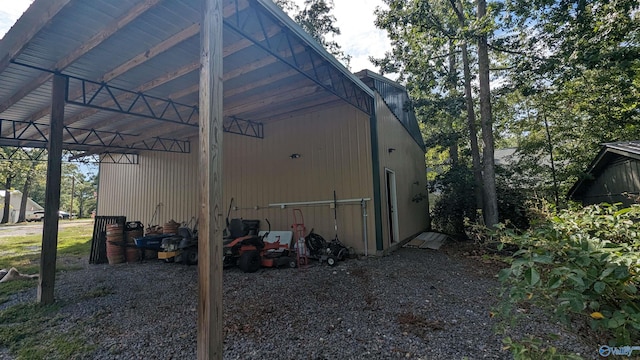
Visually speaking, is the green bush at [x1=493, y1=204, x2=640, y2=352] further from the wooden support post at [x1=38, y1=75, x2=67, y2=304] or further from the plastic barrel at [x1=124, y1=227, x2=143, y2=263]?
the plastic barrel at [x1=124, y1=227, x2=143, y2=263]

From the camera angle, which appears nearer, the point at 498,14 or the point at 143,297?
the point at 143,297

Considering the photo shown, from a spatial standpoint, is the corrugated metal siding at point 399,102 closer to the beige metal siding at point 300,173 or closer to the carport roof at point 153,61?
the carport roof at point 153,61

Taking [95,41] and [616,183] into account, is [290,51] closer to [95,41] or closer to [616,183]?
[95,41]

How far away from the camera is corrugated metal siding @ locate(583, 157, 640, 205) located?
6.36 metres

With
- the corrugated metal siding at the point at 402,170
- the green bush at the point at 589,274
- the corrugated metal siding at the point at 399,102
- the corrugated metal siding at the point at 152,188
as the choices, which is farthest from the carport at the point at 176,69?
the corrugated metal siding at the point at 152,188

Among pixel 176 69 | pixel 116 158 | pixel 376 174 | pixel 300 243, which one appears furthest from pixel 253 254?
pixel 116 158

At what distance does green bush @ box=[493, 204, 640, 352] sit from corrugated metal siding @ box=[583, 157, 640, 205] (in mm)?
6739

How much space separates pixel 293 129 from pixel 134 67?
378 centimetres

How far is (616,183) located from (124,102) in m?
A: 12.2

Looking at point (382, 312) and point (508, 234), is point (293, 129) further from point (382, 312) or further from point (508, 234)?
point (508, 234)

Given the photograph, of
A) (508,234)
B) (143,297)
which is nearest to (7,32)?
(143,297)

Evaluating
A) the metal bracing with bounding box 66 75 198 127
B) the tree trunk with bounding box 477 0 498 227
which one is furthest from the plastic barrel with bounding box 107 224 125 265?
the tree trunk with bounding box 477 0 498 227

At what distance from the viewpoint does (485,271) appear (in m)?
5.11

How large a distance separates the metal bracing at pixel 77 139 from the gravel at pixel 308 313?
449cm
